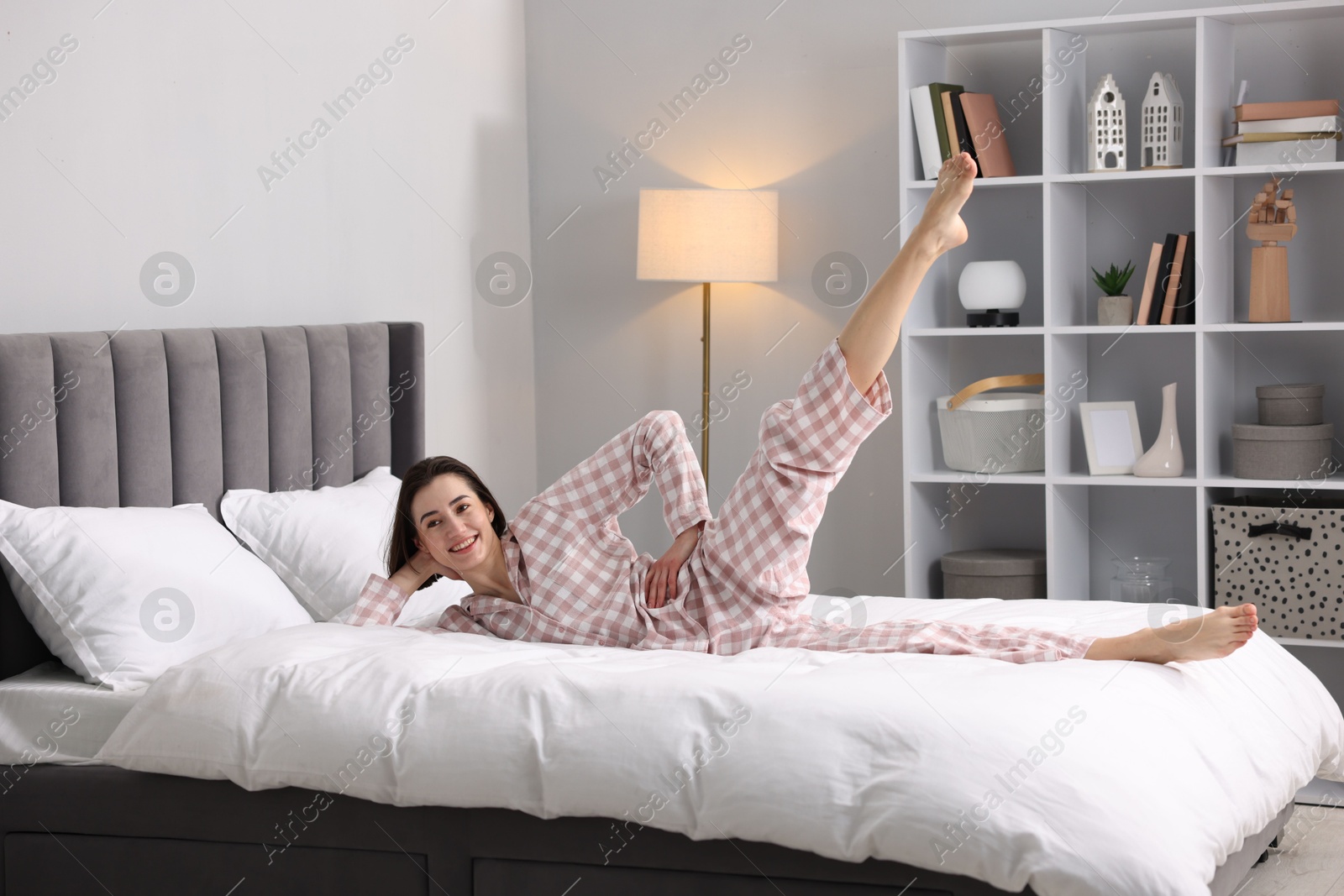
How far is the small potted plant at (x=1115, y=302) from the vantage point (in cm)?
343

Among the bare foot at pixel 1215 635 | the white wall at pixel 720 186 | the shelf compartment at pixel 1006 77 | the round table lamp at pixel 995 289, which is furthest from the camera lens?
the white wall at pixel 720 186

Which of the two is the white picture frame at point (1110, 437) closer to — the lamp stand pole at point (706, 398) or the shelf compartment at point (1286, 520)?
the shelf compartment at point (1286, 520)

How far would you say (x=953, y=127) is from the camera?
3453 millimetres

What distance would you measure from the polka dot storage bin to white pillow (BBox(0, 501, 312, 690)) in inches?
91.4

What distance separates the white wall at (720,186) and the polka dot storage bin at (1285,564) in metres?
0.94

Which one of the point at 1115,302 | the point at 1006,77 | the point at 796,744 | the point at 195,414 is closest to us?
the point at 796,744

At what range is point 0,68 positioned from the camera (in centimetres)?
227

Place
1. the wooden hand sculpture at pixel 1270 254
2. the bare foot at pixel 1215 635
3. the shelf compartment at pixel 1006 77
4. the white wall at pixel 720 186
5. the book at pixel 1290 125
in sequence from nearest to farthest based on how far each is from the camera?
the bare foot at pixel 1215 635, the book at pixel 1290 125, the wooden hand sculpture at pixel 1270 254, the shelf compartment at pixel 1006 77, the white wall at pixel 720 186

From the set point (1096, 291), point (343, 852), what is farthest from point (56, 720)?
point (1096, 291)

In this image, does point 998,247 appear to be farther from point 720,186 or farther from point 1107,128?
point 720,186

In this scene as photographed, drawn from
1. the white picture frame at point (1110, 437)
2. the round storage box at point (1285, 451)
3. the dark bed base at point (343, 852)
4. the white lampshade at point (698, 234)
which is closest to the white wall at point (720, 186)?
the white lampshade at point (698, 234)

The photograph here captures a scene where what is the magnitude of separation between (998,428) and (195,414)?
199 cm

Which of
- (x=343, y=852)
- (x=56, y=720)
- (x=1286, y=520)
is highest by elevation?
(x=1286, y=520)

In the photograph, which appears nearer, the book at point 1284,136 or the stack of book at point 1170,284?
the book at point 1284,136
